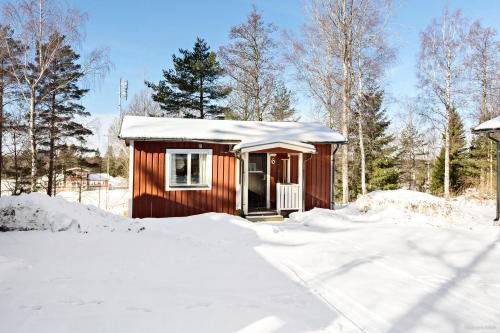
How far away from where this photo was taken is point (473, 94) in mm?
17500

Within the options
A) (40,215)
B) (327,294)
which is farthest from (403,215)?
(40,215)

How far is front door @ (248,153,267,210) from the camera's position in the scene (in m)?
10.4

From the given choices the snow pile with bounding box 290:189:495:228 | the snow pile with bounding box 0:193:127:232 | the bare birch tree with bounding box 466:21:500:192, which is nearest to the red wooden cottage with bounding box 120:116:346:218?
the snow pile with bounding box 290:189:495:228

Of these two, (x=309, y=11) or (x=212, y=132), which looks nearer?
(x=212, y=132)

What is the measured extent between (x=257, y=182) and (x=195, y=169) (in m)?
2.23

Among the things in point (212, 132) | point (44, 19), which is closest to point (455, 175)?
point (212, 132)

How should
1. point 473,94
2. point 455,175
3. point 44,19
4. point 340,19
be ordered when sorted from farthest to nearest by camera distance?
1. point 455,175
2. point 473,94
3. point 340,19
4. point 44,19

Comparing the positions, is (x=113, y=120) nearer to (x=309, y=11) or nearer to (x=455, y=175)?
(x=309, y=11)

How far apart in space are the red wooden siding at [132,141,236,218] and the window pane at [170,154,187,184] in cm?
30

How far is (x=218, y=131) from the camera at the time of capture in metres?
10.3

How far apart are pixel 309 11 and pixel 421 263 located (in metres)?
14.2

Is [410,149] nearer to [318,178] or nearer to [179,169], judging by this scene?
[318,178]

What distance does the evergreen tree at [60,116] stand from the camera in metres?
16.4

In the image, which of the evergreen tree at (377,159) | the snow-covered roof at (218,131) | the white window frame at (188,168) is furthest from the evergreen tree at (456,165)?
the white window frame at (188,168)
